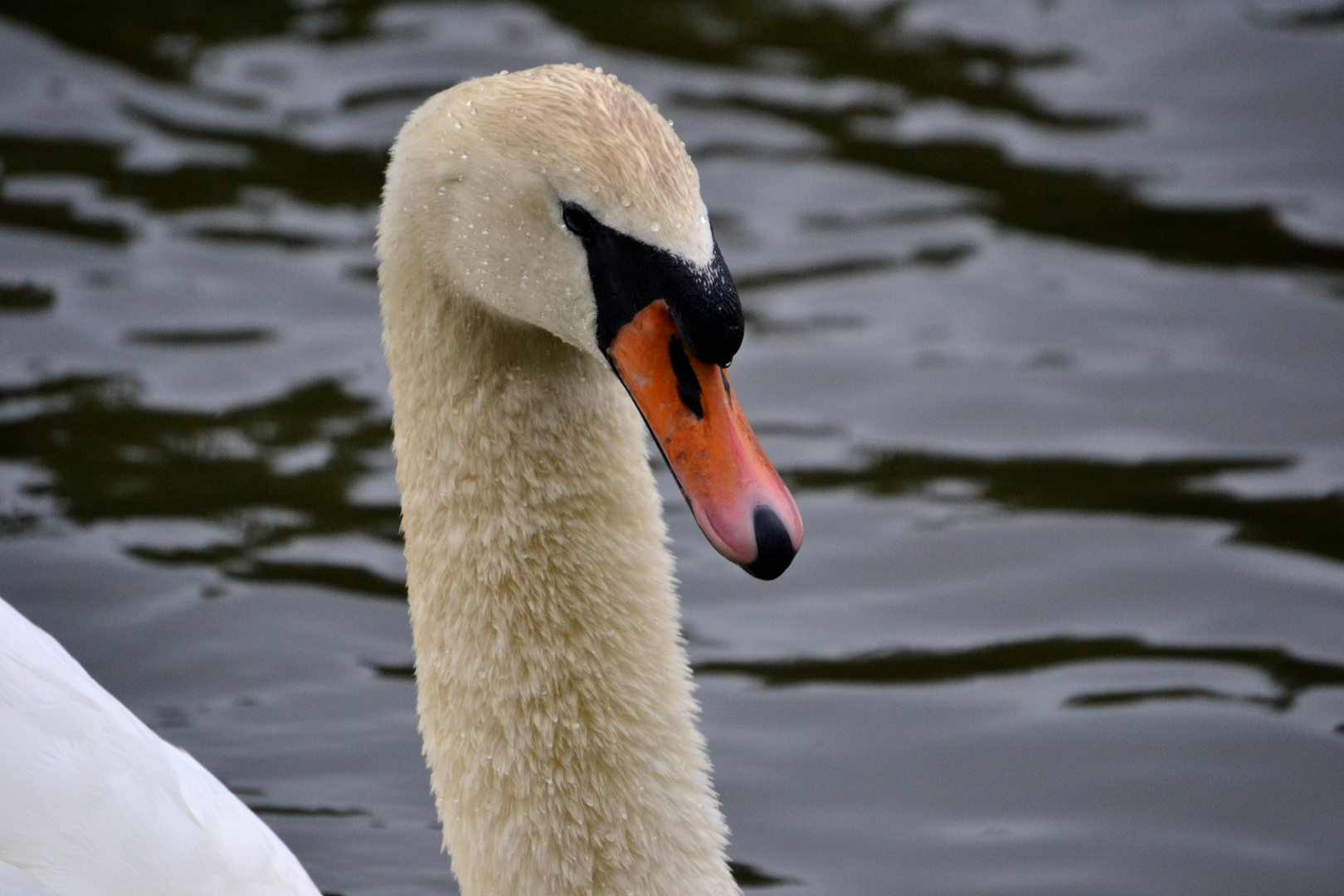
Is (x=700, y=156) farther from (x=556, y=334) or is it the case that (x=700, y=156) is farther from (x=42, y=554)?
(x=556, y=334)

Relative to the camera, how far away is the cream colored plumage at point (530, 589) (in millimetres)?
2922

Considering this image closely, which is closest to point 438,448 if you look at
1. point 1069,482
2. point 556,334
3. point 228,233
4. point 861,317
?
point 556,334

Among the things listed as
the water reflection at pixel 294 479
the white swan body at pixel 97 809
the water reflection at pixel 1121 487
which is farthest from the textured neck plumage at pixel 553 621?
the water reflection at pixel 1121 487

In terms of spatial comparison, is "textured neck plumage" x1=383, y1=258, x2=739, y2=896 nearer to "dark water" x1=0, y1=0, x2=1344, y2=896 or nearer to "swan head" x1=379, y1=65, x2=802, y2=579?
"swan head" x1=379, y1=65, x2=802, y2=579

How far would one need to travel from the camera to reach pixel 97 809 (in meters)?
2.77

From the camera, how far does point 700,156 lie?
7.68 m

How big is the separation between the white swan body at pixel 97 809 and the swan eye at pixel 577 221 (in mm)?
1115

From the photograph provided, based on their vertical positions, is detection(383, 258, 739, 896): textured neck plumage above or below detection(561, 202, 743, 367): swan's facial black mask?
below

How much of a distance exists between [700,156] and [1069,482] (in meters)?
2.74

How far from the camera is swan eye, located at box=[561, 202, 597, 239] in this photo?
270cm

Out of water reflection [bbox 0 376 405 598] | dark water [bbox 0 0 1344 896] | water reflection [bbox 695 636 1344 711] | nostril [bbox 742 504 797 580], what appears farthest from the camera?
water reflection [bbox 0 376 405 598]

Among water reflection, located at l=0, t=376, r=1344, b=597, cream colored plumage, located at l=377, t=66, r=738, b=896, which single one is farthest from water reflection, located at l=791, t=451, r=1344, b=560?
cream colored plumage, located at l=377, t=66, r=738, b=896

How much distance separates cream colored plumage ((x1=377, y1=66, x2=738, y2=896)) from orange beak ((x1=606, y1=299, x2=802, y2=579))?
224 millimetres

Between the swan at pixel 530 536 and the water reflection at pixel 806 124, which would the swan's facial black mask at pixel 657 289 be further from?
the water reflection at pixel 806 124
